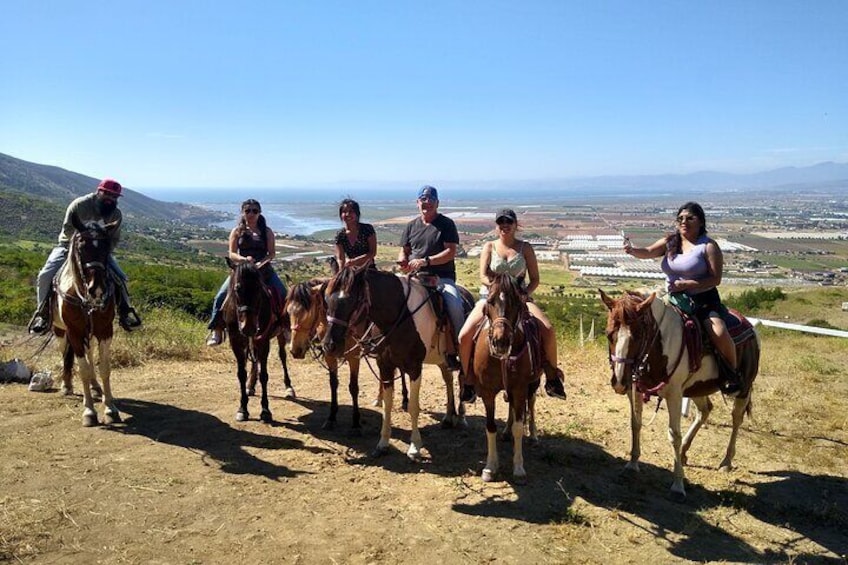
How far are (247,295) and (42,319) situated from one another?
3.32 meters

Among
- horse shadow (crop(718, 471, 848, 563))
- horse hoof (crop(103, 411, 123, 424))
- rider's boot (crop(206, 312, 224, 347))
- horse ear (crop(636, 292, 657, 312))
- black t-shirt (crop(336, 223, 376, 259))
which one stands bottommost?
horse shadow (crop(718, 471, 848, 563))

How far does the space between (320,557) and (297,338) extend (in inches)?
110

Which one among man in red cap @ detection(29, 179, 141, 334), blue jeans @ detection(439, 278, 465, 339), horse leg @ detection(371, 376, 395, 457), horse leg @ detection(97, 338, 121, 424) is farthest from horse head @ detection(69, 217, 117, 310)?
blue jeans @ detection(439, 278, 465, 339)

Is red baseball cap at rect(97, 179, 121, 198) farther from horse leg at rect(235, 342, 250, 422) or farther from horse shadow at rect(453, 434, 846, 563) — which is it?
horse shadow at rect(453, 434, 846, 563)

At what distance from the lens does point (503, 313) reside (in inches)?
203

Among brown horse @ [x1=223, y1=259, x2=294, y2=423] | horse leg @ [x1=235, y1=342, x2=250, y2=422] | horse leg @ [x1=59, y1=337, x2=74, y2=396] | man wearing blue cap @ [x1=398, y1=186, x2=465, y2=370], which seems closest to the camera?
man wearing blue cap @ [x1=398, y1=186, x2=465, y2=370]

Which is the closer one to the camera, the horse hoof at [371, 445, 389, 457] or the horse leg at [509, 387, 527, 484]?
the horse leg at [509, 387, 527, 484]

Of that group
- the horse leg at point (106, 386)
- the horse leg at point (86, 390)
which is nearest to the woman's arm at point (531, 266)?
the horse leg at point (106, 386)

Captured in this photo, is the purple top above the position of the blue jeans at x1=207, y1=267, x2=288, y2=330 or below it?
above

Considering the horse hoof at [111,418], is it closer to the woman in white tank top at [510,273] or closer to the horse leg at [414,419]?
the horse leg at [414,419]

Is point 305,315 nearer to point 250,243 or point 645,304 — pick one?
point 250,243

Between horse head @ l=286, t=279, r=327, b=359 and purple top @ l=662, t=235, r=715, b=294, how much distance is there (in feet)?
13.8

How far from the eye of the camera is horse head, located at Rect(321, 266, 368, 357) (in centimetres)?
549

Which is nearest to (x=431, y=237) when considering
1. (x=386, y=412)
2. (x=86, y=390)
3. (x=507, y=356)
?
(x=507, y=356)
